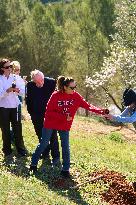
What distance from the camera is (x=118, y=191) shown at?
369 inches

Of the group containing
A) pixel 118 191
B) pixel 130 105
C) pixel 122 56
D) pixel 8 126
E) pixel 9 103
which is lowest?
pixel 118 191

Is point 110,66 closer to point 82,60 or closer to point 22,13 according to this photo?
point 82,60

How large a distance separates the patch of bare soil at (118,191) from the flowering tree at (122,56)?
1913 centimetres

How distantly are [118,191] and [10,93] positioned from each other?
3.51 m

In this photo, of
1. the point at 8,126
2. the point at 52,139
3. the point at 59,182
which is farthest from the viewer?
the point at 8,126

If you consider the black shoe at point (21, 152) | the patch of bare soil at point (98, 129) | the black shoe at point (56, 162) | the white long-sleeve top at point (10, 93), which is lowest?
the patch of bare soil at point (98, 129)

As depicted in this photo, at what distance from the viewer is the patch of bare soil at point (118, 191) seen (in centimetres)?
906

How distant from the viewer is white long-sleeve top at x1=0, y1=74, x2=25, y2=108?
1071 cm

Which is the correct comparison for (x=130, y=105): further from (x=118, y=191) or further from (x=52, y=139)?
(x=52, y=139)

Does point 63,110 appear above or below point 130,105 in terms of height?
below

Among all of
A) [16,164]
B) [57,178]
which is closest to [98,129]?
[16,164]

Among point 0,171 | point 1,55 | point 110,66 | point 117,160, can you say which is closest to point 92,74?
point 110,66

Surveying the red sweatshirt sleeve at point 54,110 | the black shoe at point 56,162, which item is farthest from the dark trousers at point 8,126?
the red sweatshirt sleeve at point 54,110

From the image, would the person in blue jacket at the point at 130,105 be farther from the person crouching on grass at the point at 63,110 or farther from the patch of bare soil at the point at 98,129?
the patch of bare soil at the point at 98,129
